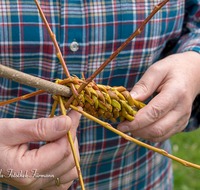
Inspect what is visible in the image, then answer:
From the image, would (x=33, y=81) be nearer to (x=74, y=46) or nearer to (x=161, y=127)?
Result: (x=74, y=46)

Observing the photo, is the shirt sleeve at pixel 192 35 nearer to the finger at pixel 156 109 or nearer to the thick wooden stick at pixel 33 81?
the finger at pixel 156 109

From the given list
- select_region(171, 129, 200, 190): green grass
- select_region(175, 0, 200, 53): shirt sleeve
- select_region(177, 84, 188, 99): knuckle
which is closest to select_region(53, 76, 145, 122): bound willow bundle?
select_region(177, 84, 188, 99): knuckle

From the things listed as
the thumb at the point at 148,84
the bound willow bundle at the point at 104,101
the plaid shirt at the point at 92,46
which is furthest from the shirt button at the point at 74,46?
the thumb at the point at 148,84

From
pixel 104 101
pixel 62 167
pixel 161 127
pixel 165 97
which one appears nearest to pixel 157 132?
pixel 161 127

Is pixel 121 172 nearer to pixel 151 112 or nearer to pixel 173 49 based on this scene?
pixel 151 112

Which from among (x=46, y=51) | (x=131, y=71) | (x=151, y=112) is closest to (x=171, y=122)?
(x=151, y=112)

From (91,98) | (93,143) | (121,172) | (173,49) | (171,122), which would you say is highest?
(173,49)
